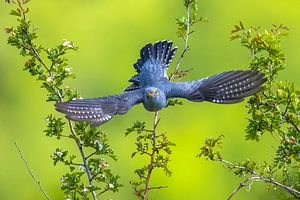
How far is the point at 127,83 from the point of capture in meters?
12.8

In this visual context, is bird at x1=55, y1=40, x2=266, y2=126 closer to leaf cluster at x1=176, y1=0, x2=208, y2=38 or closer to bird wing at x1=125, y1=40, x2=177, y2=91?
bird wing at x1=125, y1=40, x2=177, y2=91

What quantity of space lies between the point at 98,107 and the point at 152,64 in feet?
3.42

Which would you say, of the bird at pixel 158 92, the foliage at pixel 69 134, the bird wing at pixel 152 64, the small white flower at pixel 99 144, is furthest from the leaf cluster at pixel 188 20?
the small white flower at pixel 99 144

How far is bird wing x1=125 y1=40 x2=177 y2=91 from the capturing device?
530cm

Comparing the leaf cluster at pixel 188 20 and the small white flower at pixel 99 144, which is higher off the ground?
the leaf cluster at pixel 188 20

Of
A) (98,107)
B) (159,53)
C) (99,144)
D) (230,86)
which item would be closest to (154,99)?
(98,107)

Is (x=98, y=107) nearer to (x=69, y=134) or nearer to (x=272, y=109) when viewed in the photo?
(x=69, y=134)

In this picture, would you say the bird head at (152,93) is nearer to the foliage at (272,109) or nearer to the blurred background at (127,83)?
the foliage at (272,109)

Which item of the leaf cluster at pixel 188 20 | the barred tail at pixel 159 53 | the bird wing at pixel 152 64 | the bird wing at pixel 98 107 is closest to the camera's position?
the bird wing at pixel 98 107

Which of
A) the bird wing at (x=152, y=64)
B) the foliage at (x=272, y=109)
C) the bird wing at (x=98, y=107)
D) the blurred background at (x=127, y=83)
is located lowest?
the foliage at (x=272, y=109)

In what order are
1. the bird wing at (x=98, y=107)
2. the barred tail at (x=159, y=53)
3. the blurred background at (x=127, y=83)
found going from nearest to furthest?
the bird wing at (x=98, y=107), the barred tail at (x=159, y=53), the blurred background at (x=127, y=83)

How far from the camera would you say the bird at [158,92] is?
4066mm

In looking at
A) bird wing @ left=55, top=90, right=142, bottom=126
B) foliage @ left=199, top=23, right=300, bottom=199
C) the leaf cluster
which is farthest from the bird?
the leaf cluster

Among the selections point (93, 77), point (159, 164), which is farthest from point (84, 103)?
point (93, 77)
